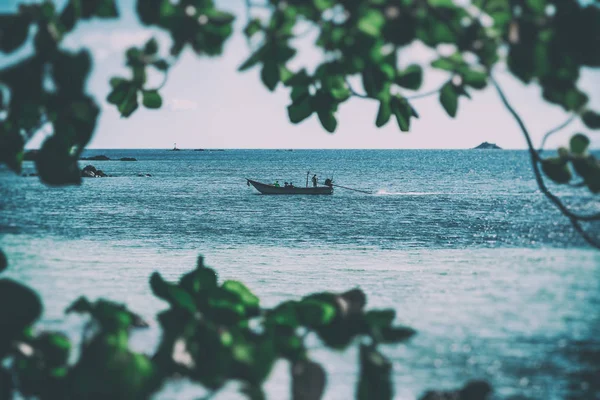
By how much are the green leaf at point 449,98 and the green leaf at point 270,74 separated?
40 centimetres

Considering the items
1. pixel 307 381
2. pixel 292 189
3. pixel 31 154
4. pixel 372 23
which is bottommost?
pixel 292 189

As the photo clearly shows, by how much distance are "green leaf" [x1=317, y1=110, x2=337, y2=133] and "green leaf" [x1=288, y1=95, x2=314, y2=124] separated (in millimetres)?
33

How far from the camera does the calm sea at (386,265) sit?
137 cm

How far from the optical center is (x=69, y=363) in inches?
42.5

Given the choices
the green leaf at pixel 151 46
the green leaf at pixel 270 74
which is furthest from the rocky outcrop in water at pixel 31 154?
the green leaf at pixel 270 74

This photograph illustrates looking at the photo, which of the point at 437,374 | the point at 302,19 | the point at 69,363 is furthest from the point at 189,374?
the point at 437,374

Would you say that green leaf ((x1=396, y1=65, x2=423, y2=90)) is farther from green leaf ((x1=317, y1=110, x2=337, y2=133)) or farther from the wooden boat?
the wooden boat

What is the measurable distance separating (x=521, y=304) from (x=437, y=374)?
1167mm

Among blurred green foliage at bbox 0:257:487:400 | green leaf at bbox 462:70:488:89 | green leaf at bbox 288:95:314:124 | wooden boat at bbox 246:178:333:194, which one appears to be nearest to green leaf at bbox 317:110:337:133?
green leaf at bbox 288:95:314:124

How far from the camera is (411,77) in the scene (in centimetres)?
117

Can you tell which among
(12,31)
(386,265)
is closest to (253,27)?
(12,31)

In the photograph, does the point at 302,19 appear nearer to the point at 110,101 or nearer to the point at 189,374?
the point at 110,101

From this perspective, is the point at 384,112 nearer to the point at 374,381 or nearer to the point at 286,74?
the point at 286,74

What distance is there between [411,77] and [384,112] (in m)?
0.19
